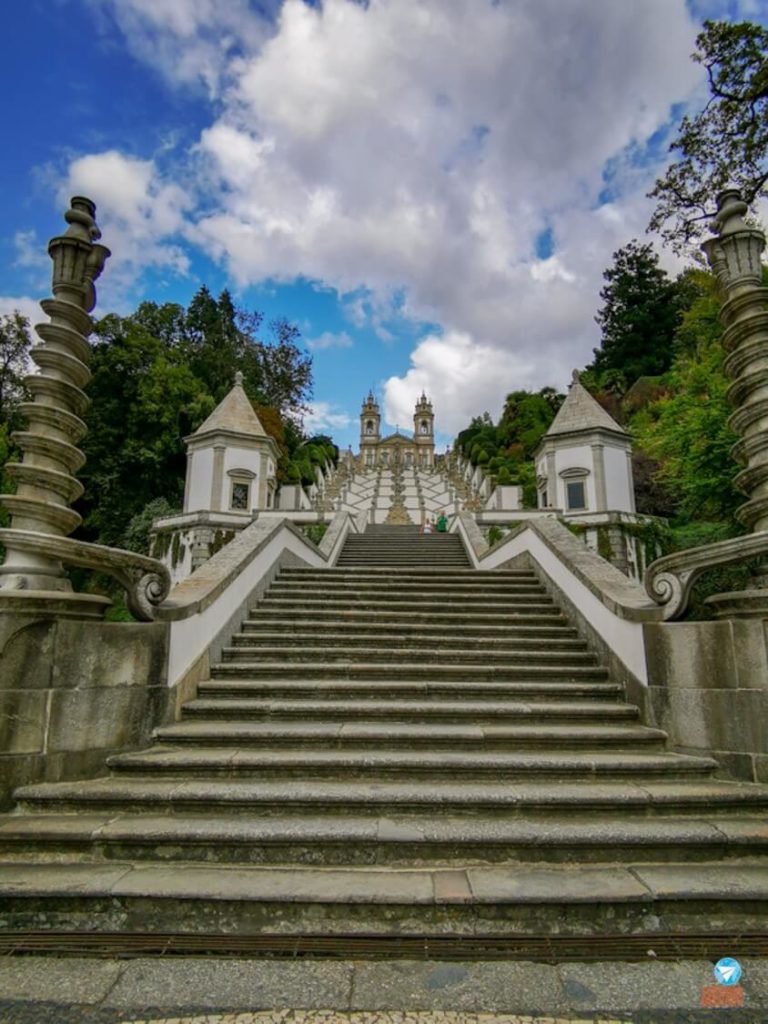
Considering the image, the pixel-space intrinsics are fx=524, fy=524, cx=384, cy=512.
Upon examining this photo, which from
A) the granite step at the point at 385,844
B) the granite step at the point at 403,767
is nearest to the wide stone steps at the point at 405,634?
the granite step at the point at 403,767

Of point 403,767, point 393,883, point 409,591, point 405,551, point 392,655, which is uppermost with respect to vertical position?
point 405,551

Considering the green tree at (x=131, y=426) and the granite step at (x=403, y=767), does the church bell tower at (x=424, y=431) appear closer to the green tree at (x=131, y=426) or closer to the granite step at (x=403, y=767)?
the green tree at (x=131, y=426)

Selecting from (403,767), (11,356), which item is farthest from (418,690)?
(11,356)

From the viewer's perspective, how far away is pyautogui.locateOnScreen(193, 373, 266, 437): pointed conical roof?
24078 millimetres

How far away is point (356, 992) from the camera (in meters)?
2.04

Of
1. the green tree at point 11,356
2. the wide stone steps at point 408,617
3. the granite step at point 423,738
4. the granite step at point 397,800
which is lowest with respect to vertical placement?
the granite step at point 397,800

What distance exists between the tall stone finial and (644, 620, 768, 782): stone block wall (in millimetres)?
4514

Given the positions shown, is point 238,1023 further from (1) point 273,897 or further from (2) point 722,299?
(2) point 722,299

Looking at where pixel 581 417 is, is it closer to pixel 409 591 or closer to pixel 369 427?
pixel 409 591

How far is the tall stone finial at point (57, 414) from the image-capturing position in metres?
3.63

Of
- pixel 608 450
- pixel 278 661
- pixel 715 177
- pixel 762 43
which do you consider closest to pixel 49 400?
pixel 278 661

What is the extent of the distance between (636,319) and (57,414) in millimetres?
48975

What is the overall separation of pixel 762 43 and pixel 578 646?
14.8 metres

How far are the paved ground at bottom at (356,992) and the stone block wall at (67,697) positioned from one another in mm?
1275
